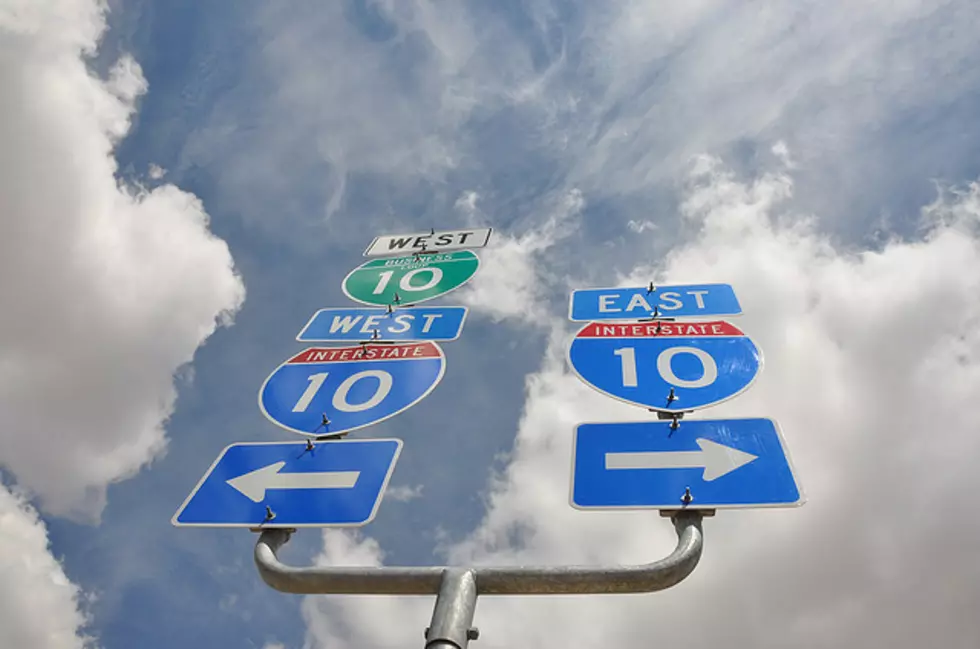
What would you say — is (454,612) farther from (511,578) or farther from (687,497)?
(687,497)

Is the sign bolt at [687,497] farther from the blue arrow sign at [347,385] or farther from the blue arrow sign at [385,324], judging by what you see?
the blue arrow sign at [385,324]

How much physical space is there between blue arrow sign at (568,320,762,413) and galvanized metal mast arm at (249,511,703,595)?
4.46 feet

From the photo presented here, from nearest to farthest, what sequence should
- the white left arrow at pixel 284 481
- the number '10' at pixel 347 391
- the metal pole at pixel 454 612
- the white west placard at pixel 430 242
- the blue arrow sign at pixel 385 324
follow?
1. the metal pole at pixel 454 612
2. the white left arrow at pixel 284 481
3. the number '10' at pixel 347 391
4. the blue arrow sign at pixel 385 324
5. the white west placard at pixel 430 242

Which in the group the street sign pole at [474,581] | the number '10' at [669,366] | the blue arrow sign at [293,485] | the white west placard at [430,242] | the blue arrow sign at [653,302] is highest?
the white west placard at [430,242]

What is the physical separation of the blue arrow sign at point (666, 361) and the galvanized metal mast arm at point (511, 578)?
A: 4.46 feet

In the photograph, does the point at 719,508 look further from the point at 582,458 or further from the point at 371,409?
the point at 371,409

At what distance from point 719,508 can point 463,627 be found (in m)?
A: 1.48

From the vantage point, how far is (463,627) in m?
2.65

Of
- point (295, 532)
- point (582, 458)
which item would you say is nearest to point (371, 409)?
point (295, 532)

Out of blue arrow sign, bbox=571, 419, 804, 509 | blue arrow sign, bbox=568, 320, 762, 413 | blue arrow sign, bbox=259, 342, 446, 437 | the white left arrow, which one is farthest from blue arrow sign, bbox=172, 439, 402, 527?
blue arrow sign, bbox=568, 320, 762, 413

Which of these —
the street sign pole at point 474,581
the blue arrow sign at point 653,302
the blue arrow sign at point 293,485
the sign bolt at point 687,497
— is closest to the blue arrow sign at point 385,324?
the blue arrow sign at point 653,302

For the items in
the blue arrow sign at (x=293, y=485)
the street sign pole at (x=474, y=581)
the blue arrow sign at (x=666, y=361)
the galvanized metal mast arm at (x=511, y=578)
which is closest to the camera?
the street sign pole at (x=474, y=581)

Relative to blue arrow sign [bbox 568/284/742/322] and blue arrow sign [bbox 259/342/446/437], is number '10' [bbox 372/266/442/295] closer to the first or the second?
blue arrow sign [bbox 259/342/446/437]

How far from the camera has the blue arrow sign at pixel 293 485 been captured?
3.71 meters
